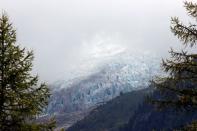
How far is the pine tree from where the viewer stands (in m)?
23.7

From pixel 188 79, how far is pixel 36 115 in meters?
7.78

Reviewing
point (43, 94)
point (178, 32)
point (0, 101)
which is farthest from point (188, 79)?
point (0, 101)

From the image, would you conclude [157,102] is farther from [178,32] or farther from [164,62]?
[178,32]

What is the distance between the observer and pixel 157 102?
71.8 ft

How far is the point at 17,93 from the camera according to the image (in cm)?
2411

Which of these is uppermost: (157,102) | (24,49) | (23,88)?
(24,49)

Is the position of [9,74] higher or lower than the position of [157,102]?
higher

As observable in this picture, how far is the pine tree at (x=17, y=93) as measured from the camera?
23656 millimetres

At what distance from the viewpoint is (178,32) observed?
2216 centimetres

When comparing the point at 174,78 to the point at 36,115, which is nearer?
the point at 174,78

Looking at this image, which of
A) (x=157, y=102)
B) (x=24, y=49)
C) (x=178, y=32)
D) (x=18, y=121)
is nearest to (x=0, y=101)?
(x=18, y=121)

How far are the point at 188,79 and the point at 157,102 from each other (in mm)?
1827

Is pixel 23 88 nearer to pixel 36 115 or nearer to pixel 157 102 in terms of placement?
pixel 36 115

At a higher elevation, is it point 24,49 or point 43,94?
point 24,49
